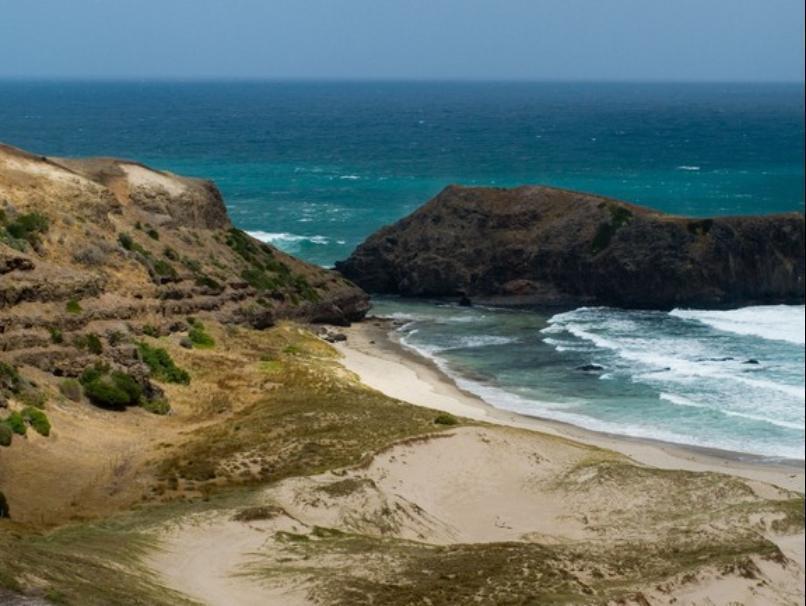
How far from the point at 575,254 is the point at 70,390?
45.9 m

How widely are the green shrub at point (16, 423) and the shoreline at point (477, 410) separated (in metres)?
18.7

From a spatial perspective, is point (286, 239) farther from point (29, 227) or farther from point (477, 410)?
point (477, 410)

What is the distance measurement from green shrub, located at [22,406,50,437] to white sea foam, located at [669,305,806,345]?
40.9m

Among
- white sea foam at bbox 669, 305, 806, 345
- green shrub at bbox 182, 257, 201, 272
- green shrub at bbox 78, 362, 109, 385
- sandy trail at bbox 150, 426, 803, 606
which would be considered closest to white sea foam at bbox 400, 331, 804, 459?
sandy trail at bbox 150, 426, 803, 606

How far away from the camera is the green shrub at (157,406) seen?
46.8 meters

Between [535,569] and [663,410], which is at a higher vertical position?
[535,569]

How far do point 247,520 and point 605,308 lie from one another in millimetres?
52307

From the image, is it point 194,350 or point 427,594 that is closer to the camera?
point 427,594

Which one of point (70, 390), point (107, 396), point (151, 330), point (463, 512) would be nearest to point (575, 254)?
point (151, 330)

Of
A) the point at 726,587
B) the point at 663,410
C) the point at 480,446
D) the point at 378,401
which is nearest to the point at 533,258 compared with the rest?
the point at 663,410

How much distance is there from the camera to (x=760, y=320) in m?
72.2

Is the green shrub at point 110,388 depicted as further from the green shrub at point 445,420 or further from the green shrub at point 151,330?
the green shrub at point 445,420

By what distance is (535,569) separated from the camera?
27375 millimetres

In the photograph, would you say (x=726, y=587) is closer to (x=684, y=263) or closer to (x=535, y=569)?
(x=535, y=569)
